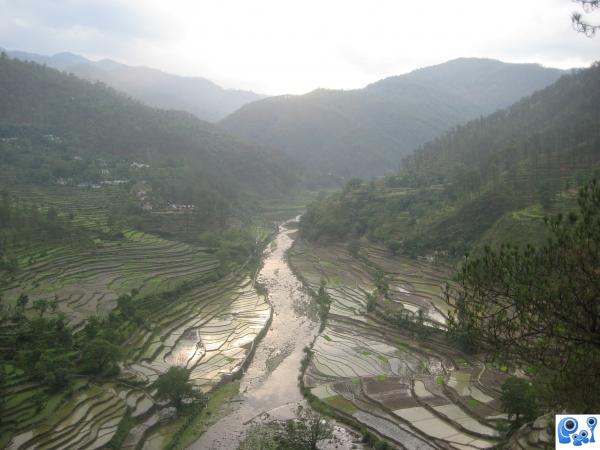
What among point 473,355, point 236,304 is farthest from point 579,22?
point 236,304

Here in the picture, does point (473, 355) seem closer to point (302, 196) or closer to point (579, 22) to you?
point (579, 22)

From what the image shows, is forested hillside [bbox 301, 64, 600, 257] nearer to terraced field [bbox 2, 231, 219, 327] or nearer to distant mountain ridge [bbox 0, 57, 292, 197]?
terraced field [bbox 2, 231, 219, 327]

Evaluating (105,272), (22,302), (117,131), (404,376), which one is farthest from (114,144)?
(404,376)

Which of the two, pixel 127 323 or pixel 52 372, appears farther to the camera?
pixel 127 323

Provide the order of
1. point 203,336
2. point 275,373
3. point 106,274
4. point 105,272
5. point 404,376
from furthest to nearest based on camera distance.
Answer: point 105,272, point 106,274, point 203,336, point 275,373, point 404,376

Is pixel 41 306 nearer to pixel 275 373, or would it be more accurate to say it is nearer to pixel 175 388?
pixel 175 388

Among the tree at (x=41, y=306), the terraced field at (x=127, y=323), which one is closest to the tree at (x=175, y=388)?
the terraced field at (x=127, y=323)
